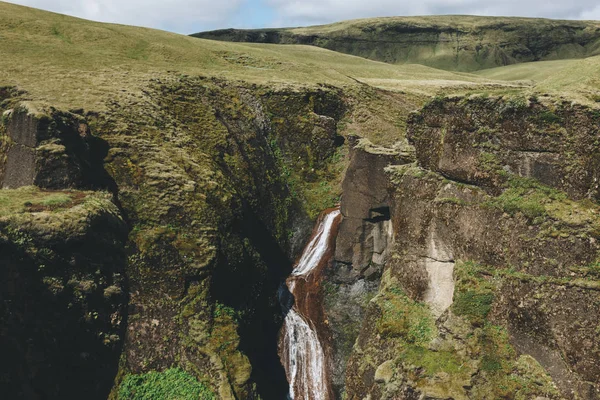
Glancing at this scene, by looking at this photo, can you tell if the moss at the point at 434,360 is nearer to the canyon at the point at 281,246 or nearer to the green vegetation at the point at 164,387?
the canyon at the point at 281,246

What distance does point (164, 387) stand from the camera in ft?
73.9

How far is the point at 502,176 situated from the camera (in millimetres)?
22922

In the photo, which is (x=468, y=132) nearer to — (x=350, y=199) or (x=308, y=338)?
(x=350, y=199)

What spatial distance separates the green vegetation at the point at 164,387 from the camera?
22.0 meters

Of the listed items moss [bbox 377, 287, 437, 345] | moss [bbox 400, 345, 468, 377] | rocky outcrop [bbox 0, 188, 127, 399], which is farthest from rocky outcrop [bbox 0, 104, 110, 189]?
moss [bbox 400, 345, 468, 377]

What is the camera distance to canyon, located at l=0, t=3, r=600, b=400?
63.8 ft

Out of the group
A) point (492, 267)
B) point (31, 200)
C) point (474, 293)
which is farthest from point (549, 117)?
point (31, 200)

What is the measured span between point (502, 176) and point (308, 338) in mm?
18037

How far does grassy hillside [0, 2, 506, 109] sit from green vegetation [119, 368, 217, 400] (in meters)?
21.9

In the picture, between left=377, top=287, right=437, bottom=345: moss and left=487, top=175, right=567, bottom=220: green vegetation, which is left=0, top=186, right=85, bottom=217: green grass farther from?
left=487, top=175, right=567, bottom=220: green vegetation

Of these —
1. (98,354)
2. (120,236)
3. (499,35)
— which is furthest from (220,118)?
(499,35)

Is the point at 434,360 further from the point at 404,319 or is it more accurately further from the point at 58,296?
the point at 58,296

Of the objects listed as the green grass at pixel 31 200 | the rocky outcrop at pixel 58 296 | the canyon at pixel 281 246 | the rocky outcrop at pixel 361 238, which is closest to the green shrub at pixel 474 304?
the canyon at pixel 281 246

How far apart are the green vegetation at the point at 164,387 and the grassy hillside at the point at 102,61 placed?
21897mm
